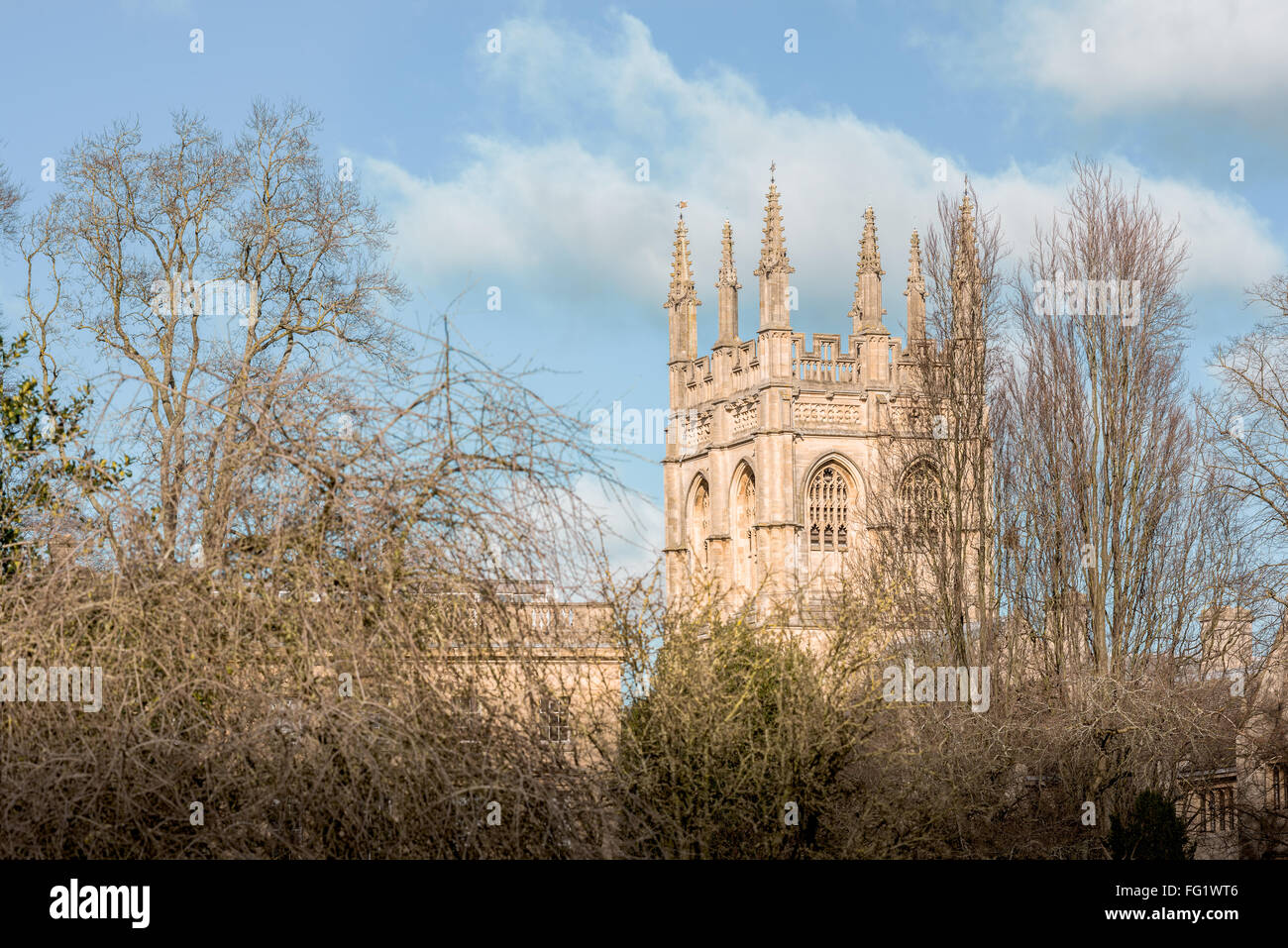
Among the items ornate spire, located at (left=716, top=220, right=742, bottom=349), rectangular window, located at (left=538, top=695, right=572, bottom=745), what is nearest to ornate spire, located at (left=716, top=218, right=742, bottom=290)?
ornate spire, located at (left=716, top=220, right=742, bottom=349)

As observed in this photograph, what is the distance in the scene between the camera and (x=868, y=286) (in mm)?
54000

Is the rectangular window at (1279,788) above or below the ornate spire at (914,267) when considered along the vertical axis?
below

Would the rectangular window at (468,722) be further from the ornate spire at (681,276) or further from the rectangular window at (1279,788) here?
the ornate spire at (681,276)

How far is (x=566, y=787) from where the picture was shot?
7.66 meters

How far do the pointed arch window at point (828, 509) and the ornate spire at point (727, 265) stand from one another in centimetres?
713

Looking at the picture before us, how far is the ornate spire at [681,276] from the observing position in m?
56.1

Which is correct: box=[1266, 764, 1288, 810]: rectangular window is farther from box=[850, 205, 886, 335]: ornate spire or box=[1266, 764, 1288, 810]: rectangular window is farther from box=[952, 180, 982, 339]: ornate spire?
box=[850, 205, 886, 335]: ornate spire

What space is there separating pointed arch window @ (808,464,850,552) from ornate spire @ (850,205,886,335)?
5.04 metres

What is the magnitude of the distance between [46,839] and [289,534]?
1.80m

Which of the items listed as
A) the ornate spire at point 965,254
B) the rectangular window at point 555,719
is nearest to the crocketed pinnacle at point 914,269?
the ornate spire at point 965,254

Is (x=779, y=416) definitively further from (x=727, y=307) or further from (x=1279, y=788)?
(x=1279, y=788)

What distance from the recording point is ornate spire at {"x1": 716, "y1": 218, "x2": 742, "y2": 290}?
54.1m
